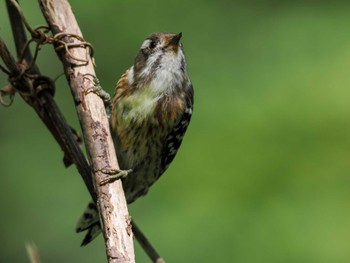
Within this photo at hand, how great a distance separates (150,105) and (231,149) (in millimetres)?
563

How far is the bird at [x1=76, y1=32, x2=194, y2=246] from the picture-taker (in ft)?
12.5

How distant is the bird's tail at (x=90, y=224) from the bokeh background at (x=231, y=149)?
0.24 m

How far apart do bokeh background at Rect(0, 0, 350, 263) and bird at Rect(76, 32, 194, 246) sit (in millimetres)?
309

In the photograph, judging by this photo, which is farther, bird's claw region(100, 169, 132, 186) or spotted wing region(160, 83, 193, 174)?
spotted wing region(160, 83, 193, 174)

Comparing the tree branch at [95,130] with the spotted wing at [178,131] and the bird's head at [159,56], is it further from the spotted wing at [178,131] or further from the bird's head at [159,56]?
the spotted wing at [178,131]

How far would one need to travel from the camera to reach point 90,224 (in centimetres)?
390

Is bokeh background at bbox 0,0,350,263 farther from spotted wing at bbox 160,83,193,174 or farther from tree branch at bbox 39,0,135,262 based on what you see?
tree branch at bbox 39,0,135,262

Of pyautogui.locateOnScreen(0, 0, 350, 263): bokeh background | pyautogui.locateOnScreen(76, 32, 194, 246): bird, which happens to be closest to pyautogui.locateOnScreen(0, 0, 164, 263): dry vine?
pyautogui.locateOnScreen(76, 32, 194, 246): bird

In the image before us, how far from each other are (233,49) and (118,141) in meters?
1.31

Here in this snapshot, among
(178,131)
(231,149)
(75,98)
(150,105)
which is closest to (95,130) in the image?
(75,98)

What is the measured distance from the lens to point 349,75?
14.0ft

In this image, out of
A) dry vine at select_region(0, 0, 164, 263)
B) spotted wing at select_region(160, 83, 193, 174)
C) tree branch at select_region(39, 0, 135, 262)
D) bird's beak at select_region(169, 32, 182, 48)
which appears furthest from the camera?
spotted wing at select_region(160, 83, 193, 174)

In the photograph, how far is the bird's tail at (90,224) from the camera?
389 cm

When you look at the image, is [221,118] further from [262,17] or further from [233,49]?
[262,17]
